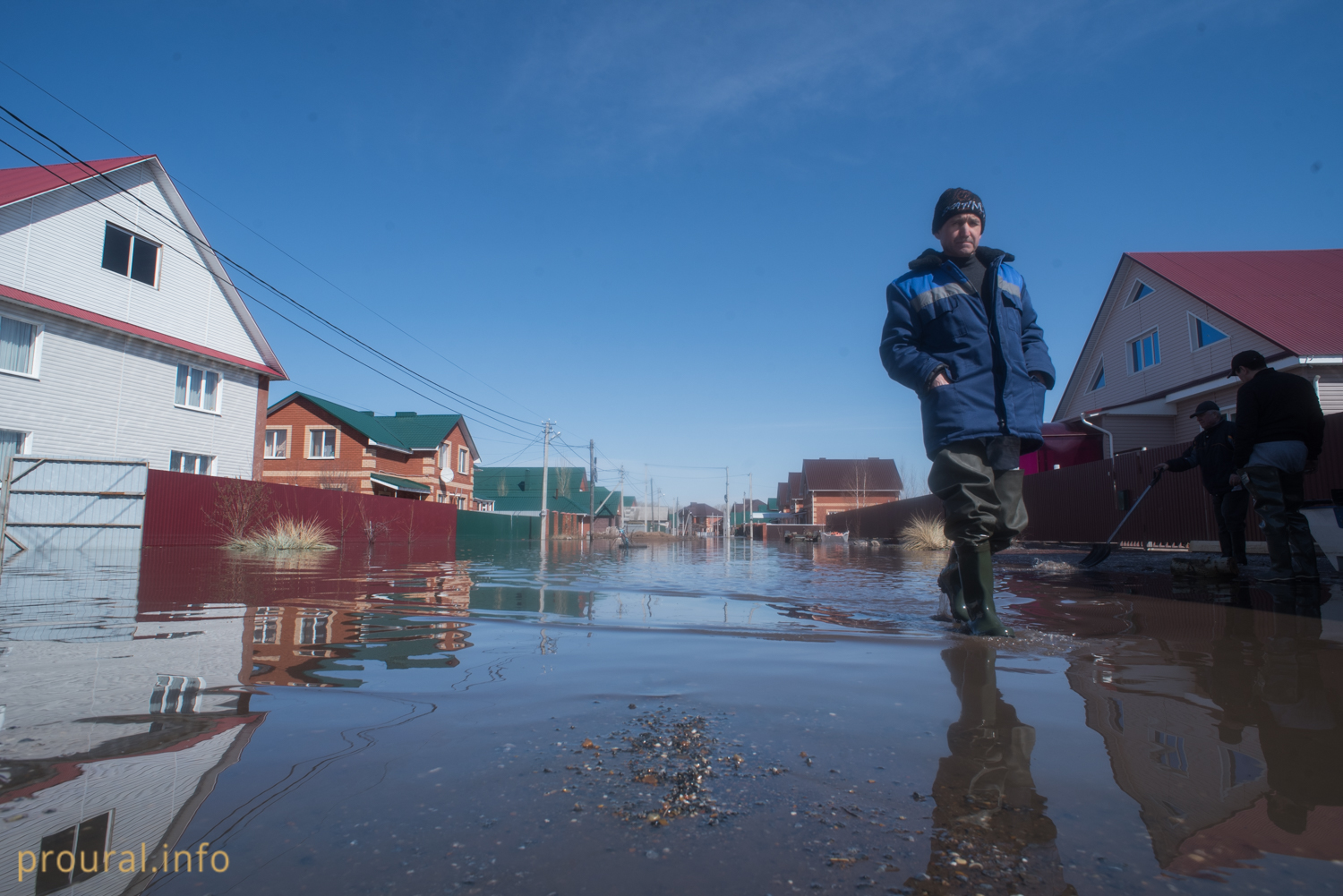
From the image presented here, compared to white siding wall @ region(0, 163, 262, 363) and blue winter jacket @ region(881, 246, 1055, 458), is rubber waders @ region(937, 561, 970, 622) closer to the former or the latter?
blue winter jacket @ region(881, 246, 1055, 458)

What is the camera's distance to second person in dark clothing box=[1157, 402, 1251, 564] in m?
5.83

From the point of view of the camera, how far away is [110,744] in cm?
133

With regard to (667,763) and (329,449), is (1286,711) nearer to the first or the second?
(667,763)

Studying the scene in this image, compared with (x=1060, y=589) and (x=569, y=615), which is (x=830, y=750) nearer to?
(x=569, y=615)

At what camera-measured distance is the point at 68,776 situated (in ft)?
3.84

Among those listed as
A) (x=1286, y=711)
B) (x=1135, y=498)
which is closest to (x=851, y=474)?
(x=1135, y=498)

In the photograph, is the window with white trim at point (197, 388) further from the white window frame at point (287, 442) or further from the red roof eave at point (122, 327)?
Answer: the white window frame at point (287, 442)

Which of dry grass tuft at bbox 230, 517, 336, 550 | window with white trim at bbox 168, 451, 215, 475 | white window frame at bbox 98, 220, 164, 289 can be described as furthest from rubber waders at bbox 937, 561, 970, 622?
white window frame at bbox 98, 220, 164, 289

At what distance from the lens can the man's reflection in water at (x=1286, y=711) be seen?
44.9 inches

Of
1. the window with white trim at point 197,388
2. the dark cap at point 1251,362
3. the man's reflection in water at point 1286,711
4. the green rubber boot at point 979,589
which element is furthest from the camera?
the window with white trim at point 197,388

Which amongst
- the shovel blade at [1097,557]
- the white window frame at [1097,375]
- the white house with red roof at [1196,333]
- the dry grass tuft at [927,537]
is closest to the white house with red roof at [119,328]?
the dry grass tuft at [927,537]

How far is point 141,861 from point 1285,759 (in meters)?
1.81

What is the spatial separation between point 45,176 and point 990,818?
860 inches

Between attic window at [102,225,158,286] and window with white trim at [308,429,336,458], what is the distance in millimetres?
14625
